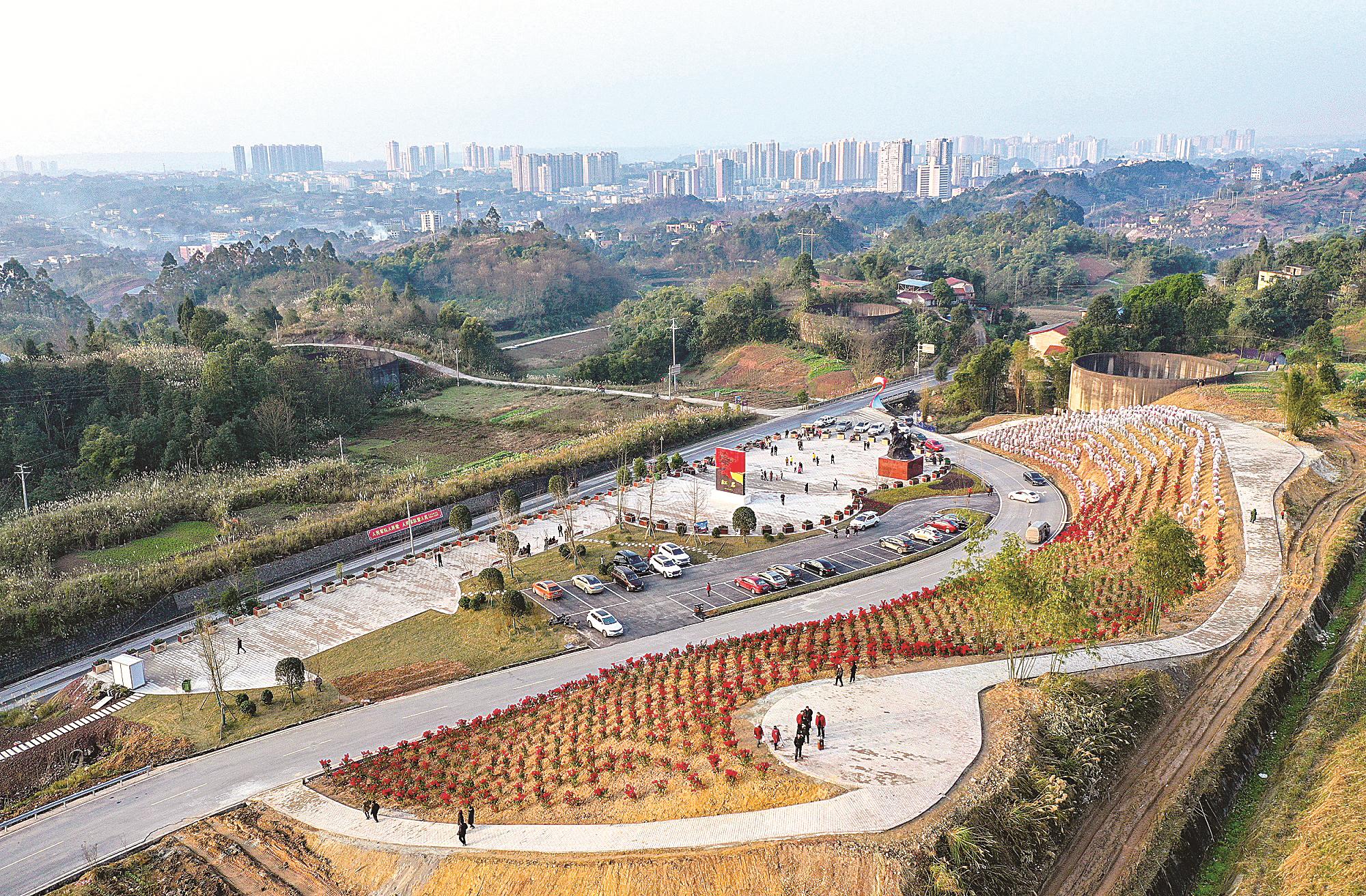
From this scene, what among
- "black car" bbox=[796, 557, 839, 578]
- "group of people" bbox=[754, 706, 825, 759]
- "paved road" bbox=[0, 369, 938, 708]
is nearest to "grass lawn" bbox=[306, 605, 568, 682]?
"paved road" bbox=[0, 369, 938, 708]

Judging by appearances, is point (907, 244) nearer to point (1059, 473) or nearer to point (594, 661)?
point (1059, 473)

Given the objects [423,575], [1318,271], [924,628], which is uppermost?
[1318,271]

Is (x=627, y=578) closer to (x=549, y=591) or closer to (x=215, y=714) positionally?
(x=549, y=591)

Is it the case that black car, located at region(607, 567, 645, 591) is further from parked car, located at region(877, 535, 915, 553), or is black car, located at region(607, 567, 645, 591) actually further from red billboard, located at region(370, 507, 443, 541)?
red billboard, located at region(370, 507, 443, 541)

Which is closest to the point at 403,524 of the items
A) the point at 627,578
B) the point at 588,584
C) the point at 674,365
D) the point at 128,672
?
the point at 588,584

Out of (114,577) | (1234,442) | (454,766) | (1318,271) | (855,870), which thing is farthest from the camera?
(1318,271)

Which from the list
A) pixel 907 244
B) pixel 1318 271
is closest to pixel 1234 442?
pixel 1318 271
